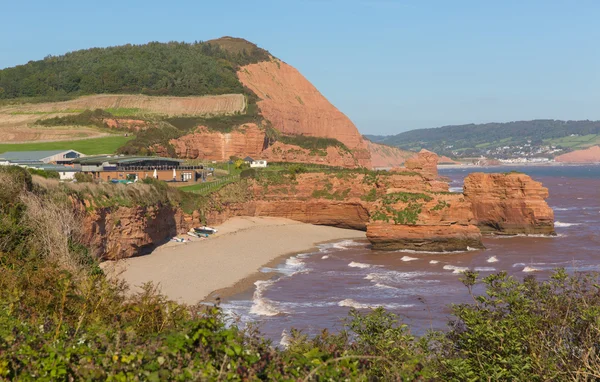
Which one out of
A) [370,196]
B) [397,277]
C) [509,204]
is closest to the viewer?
[397,277]

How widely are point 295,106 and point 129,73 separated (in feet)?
107

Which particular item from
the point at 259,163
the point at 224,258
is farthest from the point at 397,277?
the point at 259,163

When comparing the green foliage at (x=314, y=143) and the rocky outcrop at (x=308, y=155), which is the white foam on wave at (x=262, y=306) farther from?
the green foliage at (x=314, y=143)

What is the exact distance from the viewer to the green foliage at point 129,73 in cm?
12406

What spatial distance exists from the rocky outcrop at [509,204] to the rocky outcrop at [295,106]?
2070 inches

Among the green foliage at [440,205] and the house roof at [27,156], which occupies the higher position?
the house roof at [27,156]

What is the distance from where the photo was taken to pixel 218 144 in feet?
287

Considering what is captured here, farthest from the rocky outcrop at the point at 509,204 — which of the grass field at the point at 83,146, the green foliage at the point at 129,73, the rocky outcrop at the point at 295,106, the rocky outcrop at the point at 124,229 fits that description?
the green foliage at the point at 129,73

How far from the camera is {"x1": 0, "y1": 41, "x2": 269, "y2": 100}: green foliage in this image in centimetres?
12406

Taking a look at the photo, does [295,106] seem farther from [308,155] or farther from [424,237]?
[424,237]

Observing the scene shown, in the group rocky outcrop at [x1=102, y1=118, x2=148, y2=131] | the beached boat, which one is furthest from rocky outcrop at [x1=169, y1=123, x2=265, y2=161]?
the beached boat

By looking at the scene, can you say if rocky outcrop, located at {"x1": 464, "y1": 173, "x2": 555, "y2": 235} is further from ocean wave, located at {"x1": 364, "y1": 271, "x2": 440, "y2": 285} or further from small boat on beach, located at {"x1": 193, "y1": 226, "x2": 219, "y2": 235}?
small boat on beach, located at {"x1": 193, "y1": 226, "x2": 219, "y2": 235}

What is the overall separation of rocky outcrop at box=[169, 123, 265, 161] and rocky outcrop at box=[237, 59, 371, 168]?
27087 mm

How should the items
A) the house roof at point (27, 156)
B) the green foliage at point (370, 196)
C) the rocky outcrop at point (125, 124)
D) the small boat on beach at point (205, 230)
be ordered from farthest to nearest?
the rocky outcrop at point (125, 124), the house roof at point (27, 156), the green foliage at point (370, 196), the small boat on beach at point (205, 230)
